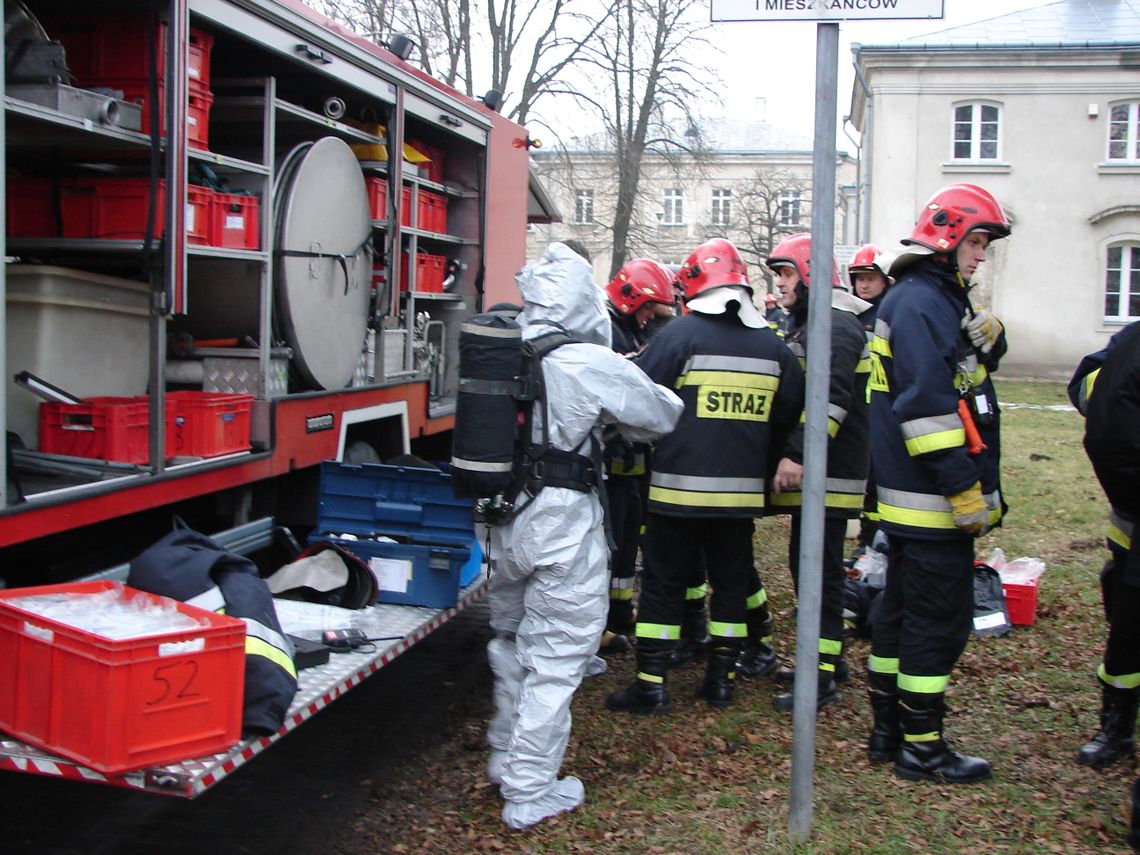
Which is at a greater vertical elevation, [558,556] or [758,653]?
[558,556]

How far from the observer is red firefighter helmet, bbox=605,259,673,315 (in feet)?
21.3

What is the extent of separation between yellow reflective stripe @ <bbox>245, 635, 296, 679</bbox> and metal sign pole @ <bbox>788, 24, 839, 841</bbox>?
1.66 m

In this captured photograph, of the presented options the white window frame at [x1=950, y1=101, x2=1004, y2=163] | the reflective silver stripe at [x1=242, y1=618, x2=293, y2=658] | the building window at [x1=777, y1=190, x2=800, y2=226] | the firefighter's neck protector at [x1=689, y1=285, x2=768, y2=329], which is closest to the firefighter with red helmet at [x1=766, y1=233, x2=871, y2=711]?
the firefighter's neck protector at [x1=689, y1=285, x2=768, y2=329]

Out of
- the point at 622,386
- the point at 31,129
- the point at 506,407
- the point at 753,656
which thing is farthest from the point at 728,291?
the point at 31,129

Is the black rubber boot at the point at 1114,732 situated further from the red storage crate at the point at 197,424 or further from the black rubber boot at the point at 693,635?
the red storage crate at the point at 197,424

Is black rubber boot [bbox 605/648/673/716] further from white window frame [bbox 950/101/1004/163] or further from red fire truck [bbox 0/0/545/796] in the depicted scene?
white window frame [bbox 950/101/1004/163]

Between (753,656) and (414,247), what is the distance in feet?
9.94

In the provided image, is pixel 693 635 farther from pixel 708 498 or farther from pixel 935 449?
pixel 935 449

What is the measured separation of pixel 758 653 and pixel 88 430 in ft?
11.1

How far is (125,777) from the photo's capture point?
3072 millimetres

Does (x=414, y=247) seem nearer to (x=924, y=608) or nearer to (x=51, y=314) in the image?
(x=51, y=314)

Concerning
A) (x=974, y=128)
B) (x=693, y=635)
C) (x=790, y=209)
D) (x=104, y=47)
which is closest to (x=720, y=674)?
(x=693, y=635)

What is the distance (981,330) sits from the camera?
428 cm

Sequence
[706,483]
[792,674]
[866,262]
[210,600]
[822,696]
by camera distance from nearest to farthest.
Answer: [210,600] < [706,483] < [822,696] < [792,674] < [866,262]
